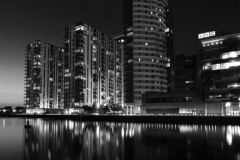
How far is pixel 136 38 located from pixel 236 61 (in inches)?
2580

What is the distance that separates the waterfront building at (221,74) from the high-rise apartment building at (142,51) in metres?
43.3

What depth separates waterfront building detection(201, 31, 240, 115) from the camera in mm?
101625

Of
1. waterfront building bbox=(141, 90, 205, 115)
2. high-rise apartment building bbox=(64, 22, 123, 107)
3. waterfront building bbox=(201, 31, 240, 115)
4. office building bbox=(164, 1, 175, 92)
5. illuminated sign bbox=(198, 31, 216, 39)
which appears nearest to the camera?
waterfront building bbox=(201, 31, 240, 115)

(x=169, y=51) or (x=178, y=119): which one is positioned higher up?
(x=169, y=51)

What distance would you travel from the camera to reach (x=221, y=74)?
105625 mm

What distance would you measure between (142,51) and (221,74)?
57021 millimetres

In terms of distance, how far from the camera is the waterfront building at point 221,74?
10162 cm

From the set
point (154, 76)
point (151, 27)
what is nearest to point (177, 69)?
point (154, 76)

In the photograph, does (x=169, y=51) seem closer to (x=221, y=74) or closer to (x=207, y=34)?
(x=207, y=34)

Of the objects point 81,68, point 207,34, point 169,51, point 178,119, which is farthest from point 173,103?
point 81,68

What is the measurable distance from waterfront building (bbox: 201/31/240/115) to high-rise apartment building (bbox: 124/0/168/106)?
4327 centimetres

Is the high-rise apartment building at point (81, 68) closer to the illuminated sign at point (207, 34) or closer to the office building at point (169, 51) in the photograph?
the office building at point (169, 51)

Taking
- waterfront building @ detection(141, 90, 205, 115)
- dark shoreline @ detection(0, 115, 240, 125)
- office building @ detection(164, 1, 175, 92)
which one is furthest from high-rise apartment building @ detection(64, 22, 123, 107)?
dark shoreline @ detection(0, 115, 240, 125)

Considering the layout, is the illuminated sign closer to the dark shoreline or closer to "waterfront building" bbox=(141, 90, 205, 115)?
"waterfront building" bbox=(141, 90, 205, 115)
